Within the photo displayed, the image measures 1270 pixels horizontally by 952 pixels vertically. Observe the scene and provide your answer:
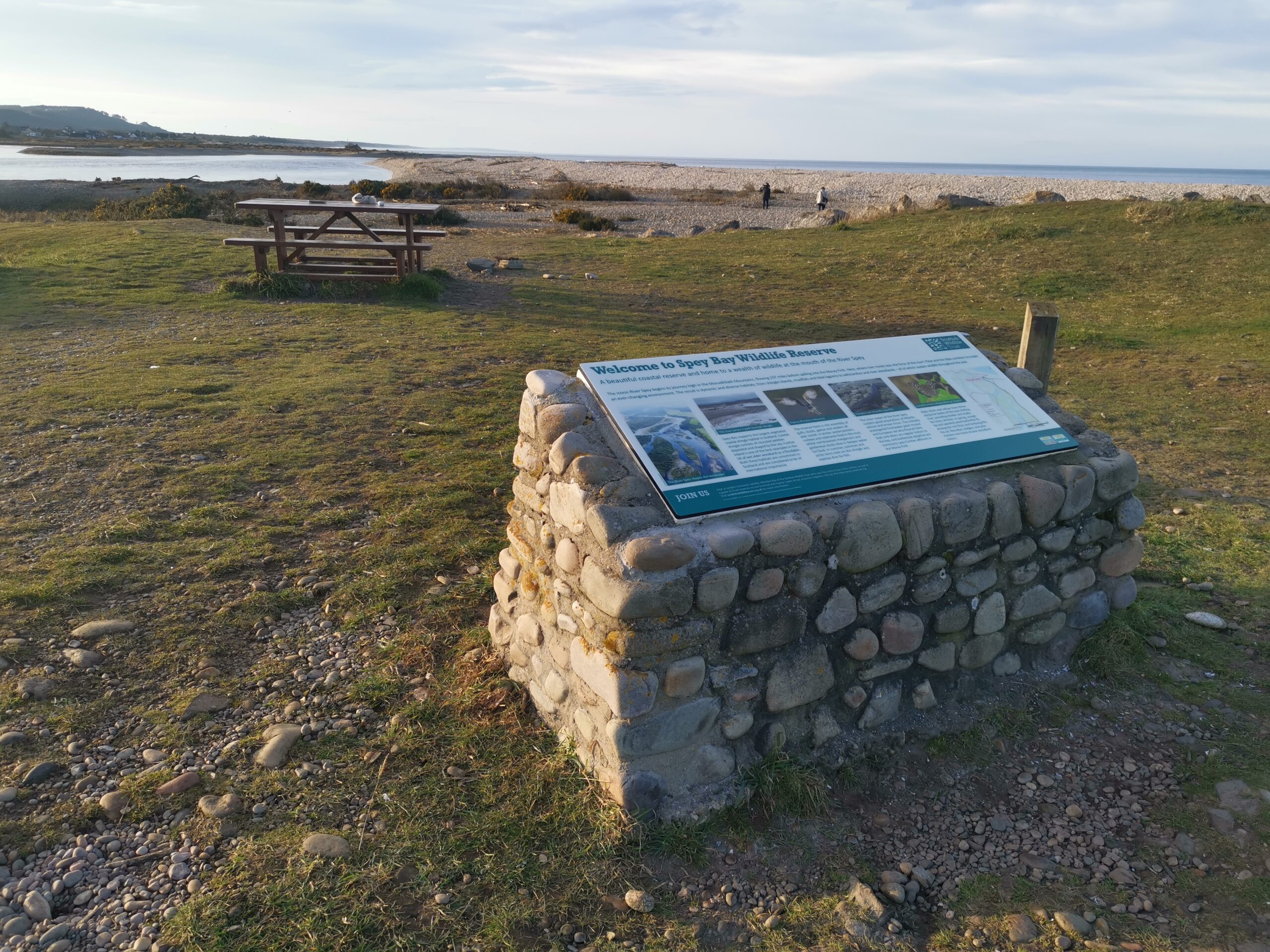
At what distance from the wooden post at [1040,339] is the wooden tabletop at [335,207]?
883 cm

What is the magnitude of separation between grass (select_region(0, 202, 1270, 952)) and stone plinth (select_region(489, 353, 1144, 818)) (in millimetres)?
177

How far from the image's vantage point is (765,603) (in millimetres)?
2943

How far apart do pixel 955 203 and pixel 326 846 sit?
71.6 feet

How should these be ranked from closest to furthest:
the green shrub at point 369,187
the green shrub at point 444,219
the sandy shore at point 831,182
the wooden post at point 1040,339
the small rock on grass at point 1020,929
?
1. the small rock on grass at point 1020,929
2. the wooden post at point 1040,339
3. the green shrub at point 444,219
4. the green shrub at point 369,187
5. the sandy shore at point 831,182

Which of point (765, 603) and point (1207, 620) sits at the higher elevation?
point (765, 603)

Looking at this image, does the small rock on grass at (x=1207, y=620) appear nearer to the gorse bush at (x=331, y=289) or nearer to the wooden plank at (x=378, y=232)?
the gorse bush at (x=331, y=289)

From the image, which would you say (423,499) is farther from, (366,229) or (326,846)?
(366,229)

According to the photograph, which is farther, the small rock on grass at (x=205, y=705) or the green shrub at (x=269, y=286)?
the green shrub at (x=269, y=286)

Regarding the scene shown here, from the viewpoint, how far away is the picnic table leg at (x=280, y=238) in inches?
469

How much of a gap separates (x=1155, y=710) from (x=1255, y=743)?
356 mm

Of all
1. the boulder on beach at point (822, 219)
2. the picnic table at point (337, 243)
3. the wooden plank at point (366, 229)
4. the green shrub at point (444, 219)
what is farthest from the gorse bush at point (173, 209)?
the boulder on beach at point (822, 219)

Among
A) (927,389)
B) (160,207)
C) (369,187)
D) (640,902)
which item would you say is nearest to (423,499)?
(927,389)

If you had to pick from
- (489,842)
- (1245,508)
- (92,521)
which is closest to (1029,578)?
(489,842)

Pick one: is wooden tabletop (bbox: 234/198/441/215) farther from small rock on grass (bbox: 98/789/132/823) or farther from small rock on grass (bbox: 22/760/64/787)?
small rock on grass (bbox: 98/789/132/823)
